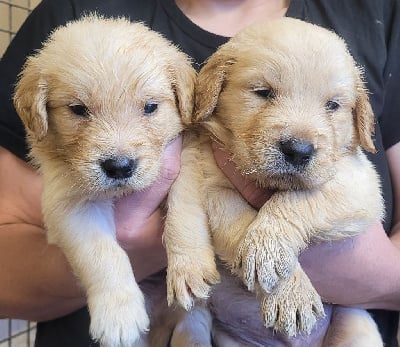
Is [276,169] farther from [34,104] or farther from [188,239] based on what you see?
[34,104]

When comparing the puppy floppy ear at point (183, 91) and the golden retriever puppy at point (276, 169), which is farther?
the puppy floppy ear at point (183, 91)

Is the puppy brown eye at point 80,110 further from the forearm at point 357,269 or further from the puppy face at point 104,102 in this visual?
the forearm at point 357,269

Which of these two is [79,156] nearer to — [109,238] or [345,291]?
[109,238]

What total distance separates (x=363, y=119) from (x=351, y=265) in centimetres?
40

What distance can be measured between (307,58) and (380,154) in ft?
1.76

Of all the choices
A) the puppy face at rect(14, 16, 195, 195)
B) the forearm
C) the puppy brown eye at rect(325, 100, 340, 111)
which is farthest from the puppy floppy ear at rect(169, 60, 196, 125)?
the forearm

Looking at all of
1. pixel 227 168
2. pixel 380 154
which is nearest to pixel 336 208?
pixel 227 168

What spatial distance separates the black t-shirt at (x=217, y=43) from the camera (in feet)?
6.51

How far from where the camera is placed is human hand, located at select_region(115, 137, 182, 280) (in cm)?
178

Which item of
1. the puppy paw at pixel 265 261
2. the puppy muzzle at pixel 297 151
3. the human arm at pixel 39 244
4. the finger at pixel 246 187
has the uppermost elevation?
the puppy muzzle at pixel 297 151

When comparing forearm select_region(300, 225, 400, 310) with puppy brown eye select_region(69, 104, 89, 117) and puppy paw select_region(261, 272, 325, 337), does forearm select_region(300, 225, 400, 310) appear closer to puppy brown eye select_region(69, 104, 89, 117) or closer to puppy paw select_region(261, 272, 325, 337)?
puppy paw select_region(261, 272, 325, 337)

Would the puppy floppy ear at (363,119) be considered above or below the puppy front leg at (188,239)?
above

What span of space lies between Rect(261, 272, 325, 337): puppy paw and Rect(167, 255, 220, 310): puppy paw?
0.14 metres

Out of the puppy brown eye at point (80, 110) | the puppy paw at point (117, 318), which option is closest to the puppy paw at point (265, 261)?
the puppy paw at point (117, 318)
